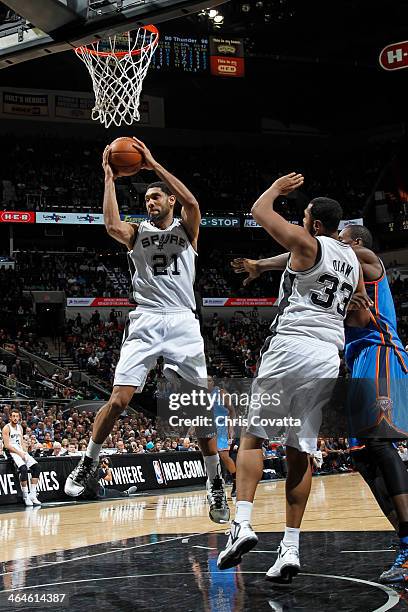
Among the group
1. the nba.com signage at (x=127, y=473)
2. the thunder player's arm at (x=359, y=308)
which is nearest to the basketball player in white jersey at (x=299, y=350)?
the thunder player's arm at (x=359, y=308)

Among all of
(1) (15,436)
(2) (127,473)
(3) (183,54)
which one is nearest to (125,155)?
(1) (15,436)

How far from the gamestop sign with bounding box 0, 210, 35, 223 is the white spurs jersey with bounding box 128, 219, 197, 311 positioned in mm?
23880

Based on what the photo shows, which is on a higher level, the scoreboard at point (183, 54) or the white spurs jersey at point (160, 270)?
the scoreboard at point (183, 54)

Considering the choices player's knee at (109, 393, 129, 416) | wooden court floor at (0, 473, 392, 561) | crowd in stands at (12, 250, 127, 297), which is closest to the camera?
player's knee at (109, 393, 129, 416)

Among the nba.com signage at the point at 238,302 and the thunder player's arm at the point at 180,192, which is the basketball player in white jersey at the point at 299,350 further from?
the nba.com signage at the point at 238,302

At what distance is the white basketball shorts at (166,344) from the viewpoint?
5.45 meters

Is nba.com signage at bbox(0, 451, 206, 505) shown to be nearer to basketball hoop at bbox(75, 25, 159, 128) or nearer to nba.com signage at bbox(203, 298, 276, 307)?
basketball hoop at bbox(75, 25, 159, 128)

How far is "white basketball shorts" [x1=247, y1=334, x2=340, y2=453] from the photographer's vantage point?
4688 mm

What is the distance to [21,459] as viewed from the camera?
11.9 meters

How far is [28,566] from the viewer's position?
5980 mm

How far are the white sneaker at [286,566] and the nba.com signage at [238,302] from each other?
2611 cm

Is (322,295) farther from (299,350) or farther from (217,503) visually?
(217,503)

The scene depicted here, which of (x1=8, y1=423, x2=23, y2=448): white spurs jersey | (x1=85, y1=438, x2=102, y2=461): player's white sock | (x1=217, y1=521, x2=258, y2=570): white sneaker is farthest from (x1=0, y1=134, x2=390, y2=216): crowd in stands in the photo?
(x1=217, y1=521, x2=258, y2=570): white sneaker

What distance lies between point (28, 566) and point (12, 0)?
4186 millimetres
